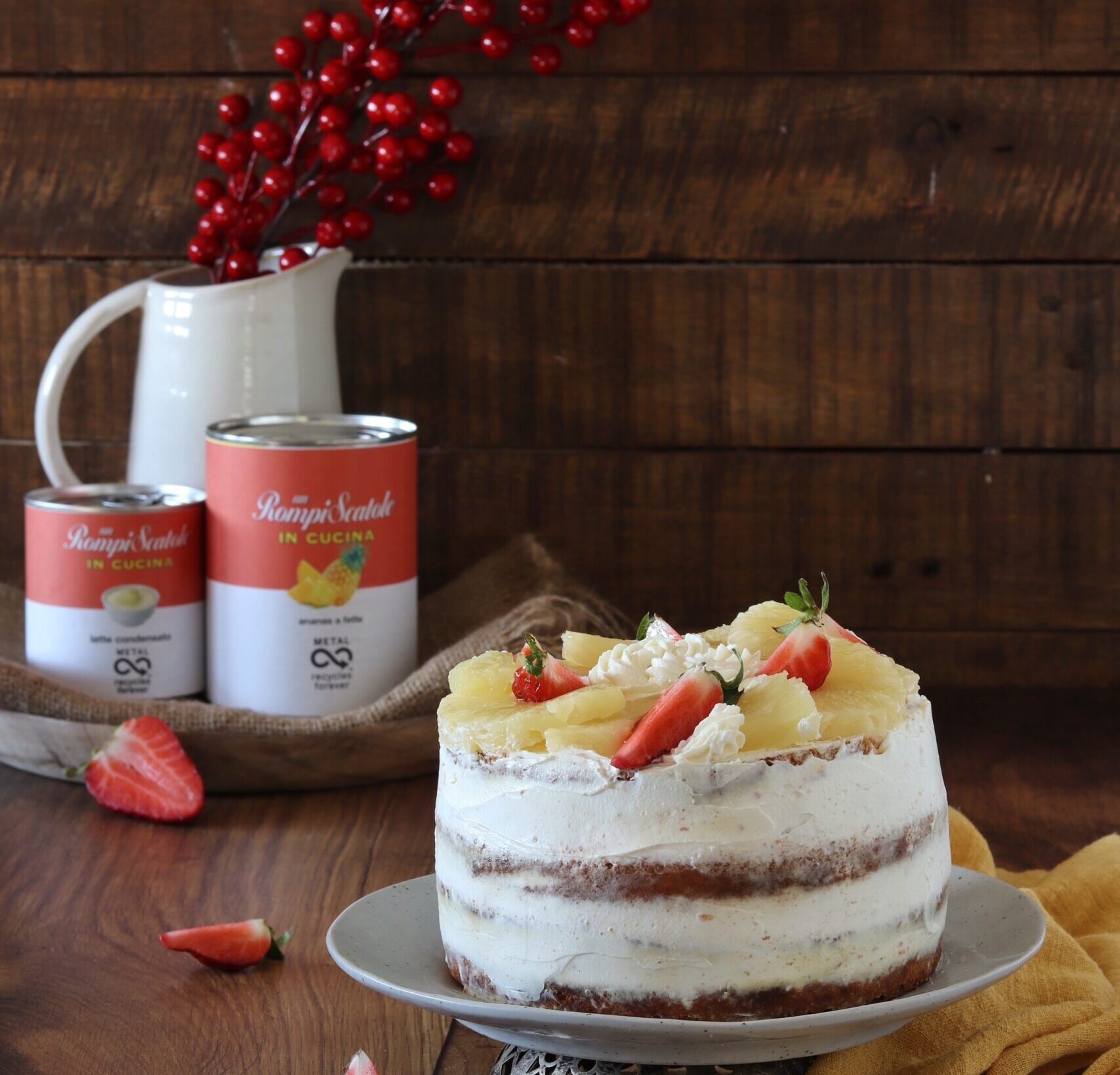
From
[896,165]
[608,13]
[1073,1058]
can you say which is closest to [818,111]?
[896,165]

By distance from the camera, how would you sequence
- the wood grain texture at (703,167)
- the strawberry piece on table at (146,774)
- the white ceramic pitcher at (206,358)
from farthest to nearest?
the wood grain texture at (703,167) → the white ceramic pitcher at (206,358) → the strawberry piece on table at (146,774)

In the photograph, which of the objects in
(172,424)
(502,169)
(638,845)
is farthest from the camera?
(502,169)

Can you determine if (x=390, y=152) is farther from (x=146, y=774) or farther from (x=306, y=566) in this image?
(x=146, y=774)

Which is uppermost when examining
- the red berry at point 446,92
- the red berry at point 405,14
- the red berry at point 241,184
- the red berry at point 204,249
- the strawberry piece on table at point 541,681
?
the red berry at point 405,14

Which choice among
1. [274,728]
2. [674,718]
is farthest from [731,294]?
[674,718]

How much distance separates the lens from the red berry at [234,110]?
1.11 meters

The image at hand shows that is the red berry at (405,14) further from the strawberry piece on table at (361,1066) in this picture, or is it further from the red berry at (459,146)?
the strawberry piece on table at (361,1066)

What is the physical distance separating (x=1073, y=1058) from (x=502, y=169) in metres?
0.80

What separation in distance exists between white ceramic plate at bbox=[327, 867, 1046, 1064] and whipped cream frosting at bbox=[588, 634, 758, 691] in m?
0.12

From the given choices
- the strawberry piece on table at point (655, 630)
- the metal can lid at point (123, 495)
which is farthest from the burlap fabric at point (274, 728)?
the strawberry piece on table at point (655, 630)

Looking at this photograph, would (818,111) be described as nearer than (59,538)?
No

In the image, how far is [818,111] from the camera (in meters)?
1.13

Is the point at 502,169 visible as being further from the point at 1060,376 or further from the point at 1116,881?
the point at 1116,881

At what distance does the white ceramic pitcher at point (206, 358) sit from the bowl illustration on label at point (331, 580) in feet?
0.53
